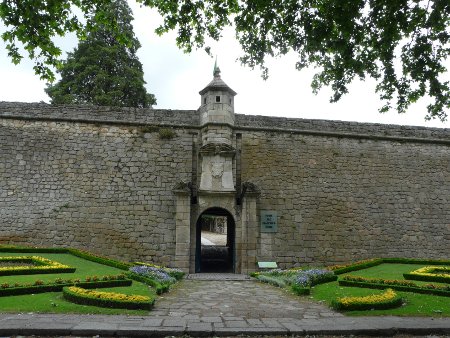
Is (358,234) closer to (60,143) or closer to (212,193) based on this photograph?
(212,193)

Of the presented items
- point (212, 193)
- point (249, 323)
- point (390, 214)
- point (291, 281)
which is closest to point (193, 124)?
point (212, 193)

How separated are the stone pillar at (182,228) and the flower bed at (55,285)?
4.63 meters

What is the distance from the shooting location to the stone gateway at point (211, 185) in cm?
1348

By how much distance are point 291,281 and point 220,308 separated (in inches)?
144

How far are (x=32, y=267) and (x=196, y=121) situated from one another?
8027 mm

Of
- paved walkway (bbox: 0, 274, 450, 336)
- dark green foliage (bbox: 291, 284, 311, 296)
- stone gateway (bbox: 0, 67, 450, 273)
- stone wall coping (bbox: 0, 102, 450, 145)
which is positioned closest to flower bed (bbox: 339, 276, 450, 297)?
dark green foliage (bbox: 291, 284, 311, 296)

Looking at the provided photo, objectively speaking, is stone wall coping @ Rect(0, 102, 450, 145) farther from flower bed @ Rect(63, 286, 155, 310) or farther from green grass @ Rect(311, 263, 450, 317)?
flower bed @ Rect(63, 286, 155, 310)

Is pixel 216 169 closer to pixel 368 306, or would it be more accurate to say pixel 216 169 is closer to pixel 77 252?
pixel 77 252

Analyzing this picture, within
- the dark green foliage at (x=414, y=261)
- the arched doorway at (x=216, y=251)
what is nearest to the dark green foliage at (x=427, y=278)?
the dark green foliage at (x=414, y=261)

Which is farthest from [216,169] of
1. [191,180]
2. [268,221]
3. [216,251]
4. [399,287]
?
[399,287]

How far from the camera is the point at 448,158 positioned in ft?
55.2

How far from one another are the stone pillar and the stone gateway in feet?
0.12

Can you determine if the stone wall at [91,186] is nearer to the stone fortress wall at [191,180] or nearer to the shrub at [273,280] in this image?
the stone fortress wall at [191,180]

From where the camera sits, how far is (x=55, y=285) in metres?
7.56
